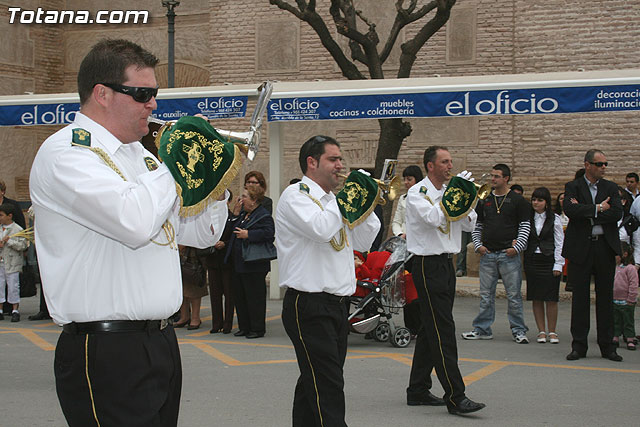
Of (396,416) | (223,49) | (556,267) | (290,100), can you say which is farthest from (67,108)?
(396,416)

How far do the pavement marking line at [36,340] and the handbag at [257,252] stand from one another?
2.62 metres

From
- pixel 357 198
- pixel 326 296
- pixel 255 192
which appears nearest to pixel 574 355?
pixel 255 192

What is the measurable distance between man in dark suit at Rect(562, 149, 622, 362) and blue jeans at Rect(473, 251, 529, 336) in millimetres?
1199

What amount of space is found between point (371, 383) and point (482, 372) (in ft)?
4.13

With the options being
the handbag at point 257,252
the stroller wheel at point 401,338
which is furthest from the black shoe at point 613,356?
the handbag at point 257,252

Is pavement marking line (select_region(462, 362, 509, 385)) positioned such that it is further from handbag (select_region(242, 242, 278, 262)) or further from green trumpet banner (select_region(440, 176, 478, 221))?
handbag (select_region(242, 242, 278, 262))

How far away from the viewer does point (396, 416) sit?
6.75m

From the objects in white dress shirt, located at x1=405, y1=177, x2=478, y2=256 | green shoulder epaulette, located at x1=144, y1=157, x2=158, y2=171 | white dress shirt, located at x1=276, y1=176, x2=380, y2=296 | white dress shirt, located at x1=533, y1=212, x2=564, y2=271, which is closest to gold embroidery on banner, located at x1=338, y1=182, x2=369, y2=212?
white dress shirt, located at x1=276, y1=176, x2=380, y2=296

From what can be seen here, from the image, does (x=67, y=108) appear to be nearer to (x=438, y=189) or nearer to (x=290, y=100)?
(x=290, y=100)

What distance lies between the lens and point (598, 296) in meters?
9.24

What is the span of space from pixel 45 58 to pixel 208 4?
16.5 ft

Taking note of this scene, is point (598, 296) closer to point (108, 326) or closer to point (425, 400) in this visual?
point (425, 400)

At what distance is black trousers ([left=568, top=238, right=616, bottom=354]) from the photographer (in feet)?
30.1

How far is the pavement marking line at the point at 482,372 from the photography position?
321 inches
